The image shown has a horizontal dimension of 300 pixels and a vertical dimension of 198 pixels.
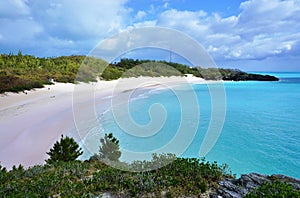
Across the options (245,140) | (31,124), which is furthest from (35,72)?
(245,140)

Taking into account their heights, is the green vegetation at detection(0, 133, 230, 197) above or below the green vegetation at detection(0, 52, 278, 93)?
below

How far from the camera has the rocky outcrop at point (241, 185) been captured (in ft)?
14.3

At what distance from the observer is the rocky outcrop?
14.3 ft

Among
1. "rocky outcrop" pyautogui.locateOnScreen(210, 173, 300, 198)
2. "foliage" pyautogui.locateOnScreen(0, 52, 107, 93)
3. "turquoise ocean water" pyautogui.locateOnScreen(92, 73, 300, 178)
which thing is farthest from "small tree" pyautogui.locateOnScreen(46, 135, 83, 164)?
"foliage" pyautogui.locateOnScreen(0, 52, 107, 93)

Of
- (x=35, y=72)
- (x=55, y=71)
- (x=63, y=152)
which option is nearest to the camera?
(x=63, y=152)

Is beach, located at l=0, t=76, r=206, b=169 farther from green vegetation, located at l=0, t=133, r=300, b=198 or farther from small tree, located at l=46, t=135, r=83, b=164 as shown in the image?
green vegetation, located at l=0, t=133, r=300, b=198

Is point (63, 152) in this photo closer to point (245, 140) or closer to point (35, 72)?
point (245, 140)

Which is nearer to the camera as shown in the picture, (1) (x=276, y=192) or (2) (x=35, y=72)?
(1) (x=276, y=192)

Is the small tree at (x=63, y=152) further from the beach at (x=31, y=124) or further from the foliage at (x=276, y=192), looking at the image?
the foliage at (x=276, y=192)

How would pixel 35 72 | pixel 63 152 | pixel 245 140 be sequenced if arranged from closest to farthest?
pixel 63 152
pixel 245 140
pixel 35 72

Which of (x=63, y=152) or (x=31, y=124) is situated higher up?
(x=63, y=152)

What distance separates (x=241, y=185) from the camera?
15.4 feet

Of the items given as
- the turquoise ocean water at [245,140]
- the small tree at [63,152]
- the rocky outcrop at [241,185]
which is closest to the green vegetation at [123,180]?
the rocky outcrop at [241,185]

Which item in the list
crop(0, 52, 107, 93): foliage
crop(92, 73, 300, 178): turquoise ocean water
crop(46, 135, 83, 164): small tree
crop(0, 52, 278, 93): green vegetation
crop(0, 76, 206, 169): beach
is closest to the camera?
crop(46, 135, 83, 164): small tree
